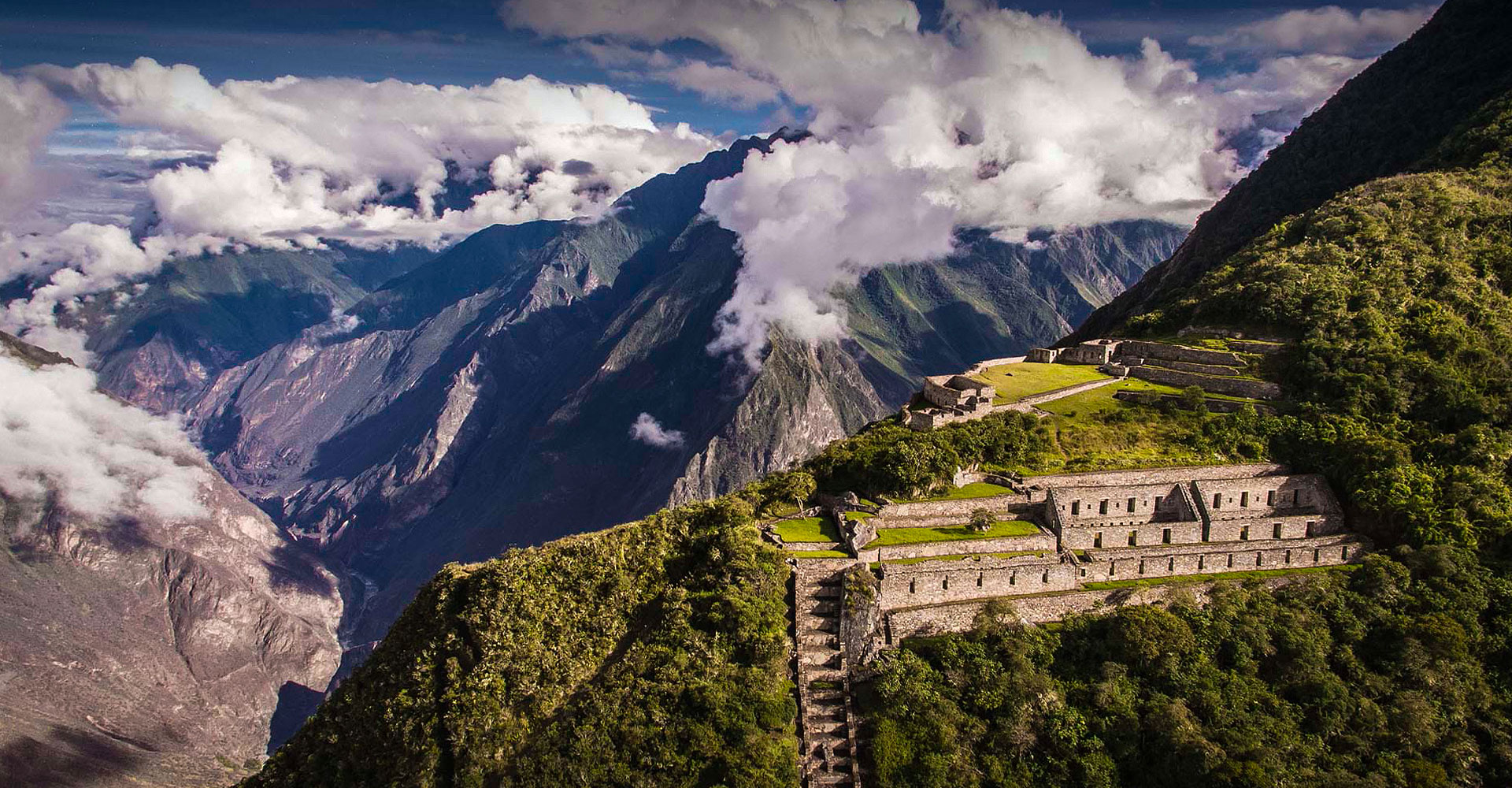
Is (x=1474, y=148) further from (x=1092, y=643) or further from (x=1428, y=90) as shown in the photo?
(x=1092, y=643)

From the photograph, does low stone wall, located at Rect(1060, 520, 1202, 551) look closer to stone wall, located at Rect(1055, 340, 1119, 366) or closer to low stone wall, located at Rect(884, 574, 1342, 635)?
low stone wall, located at Rect(884, 574, 1342, 635)

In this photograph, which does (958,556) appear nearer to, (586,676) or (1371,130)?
(586,676)

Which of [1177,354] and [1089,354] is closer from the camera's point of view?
[1177,354]

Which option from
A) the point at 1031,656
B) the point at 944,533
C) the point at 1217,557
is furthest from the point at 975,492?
the point at 1217,557

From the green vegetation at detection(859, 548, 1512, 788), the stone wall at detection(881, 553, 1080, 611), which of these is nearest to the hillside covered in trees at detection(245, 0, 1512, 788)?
the green vegetation at detection(859, 548, 1512, 788)

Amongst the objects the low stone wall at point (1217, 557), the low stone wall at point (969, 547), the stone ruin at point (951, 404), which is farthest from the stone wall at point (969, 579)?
the stone ruin at point (951, 404)
